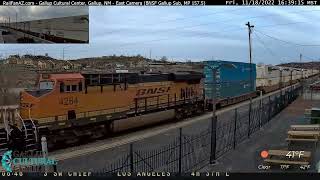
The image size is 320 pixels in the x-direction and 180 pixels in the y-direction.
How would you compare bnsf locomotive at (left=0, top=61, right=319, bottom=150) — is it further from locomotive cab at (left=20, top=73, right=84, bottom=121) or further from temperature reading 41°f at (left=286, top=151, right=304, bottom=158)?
temperature reading 41°f at (left=286, top=151, right=304, bottom=158)

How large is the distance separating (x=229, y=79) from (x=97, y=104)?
4.02 metres

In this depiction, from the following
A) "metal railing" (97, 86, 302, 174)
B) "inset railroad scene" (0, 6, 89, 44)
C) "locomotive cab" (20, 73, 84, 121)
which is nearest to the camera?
"inset railroad scene" (0, 6, 89, 44)

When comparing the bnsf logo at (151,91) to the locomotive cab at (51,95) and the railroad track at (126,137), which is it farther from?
the locomotive cab at (51,95)

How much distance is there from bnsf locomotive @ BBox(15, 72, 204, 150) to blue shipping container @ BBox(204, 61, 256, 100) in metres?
0.43

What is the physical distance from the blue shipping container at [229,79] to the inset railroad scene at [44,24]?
2463mm

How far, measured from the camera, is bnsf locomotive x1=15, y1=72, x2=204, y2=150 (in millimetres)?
8773

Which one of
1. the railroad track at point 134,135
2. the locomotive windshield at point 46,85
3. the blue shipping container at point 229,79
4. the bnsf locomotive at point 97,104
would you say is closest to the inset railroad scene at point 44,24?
the blue shipping container at point 229,79

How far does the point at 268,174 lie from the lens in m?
4.45

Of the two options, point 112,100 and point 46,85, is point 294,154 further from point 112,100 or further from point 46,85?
point 112,100

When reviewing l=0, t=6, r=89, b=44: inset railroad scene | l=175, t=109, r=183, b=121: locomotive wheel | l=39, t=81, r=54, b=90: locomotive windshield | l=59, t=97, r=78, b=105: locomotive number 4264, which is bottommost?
l=175, t=109, r=183, b=121: locomotive wheel

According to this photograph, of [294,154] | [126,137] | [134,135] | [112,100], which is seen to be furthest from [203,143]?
[294,154]

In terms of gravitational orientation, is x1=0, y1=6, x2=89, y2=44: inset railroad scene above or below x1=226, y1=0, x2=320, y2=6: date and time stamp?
below

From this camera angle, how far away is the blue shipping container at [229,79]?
656cm

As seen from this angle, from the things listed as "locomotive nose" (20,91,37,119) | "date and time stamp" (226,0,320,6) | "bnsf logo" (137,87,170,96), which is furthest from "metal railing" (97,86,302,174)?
"date and time stamp" (226,0,320,6)
